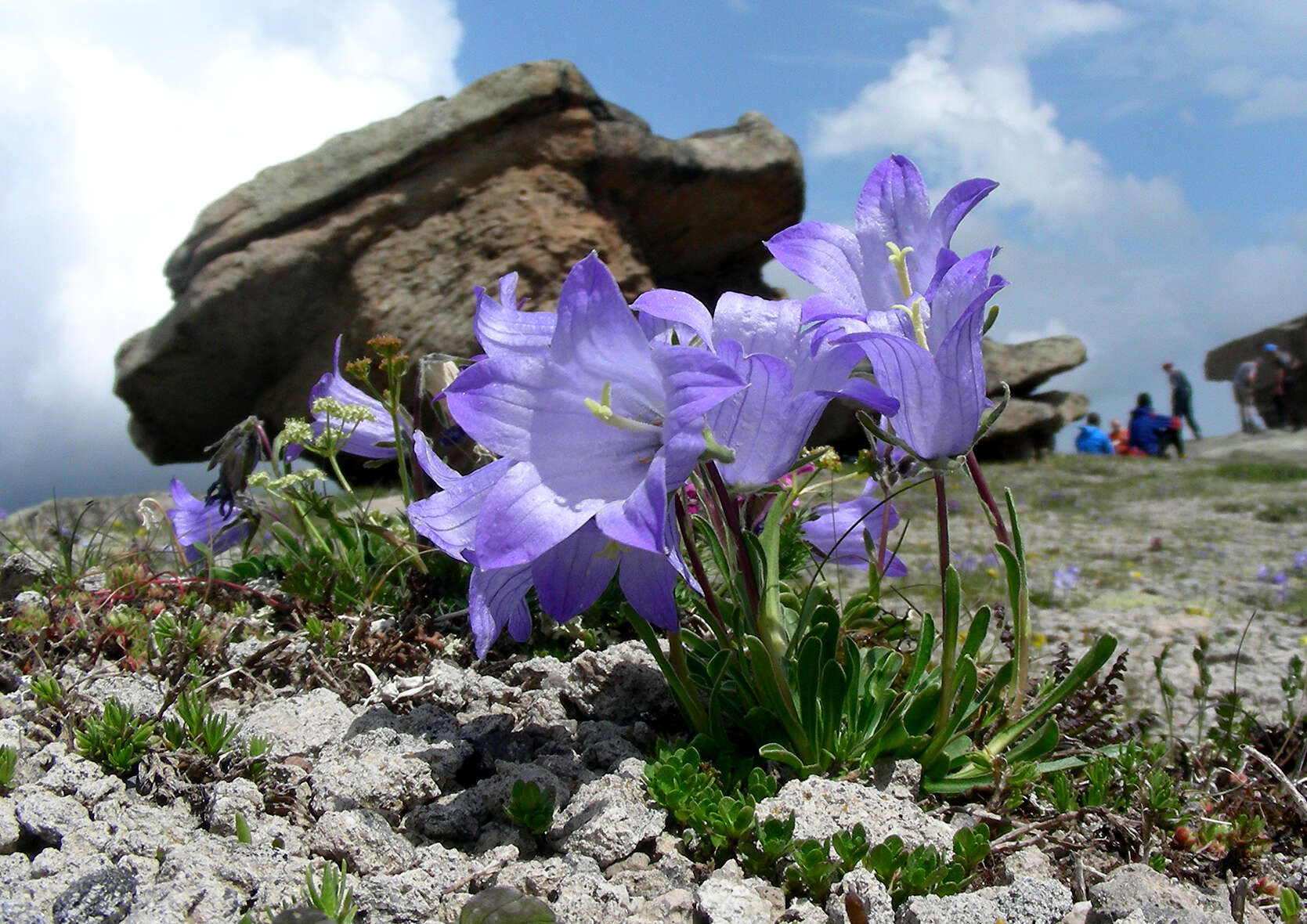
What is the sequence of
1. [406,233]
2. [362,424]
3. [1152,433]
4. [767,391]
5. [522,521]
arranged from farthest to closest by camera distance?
[1152,433]
[406,233]
[362,424]
[767,391]
[522,521]

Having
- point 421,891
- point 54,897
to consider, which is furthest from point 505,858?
point 54,897

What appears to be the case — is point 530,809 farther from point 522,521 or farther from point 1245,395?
point 1245,395

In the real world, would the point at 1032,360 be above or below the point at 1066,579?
above

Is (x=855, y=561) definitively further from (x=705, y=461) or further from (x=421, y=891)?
(x=421, y=891)

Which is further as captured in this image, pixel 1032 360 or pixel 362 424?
pixel 1032 360

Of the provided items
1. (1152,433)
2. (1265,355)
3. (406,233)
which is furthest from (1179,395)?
(406,233)

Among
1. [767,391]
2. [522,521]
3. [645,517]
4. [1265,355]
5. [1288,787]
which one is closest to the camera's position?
[645,517]

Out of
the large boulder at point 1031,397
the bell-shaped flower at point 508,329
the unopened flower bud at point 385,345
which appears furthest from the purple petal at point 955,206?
the large boulder at point 1031,397
